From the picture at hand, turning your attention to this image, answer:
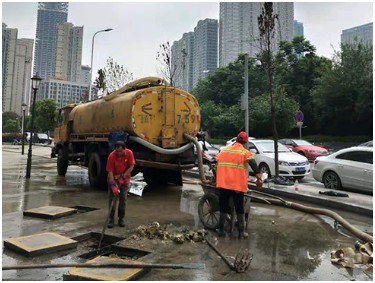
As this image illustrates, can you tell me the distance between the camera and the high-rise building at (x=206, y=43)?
1163 inches

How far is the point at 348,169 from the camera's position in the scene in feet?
30.4

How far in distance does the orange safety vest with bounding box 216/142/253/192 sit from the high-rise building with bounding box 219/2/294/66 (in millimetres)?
7333

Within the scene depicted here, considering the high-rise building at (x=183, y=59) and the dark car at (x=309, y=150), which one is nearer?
the dark car at (x=309, y=150)

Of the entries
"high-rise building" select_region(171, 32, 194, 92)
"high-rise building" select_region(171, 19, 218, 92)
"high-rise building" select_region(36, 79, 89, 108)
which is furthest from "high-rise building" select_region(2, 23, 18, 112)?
"high-rise building" select_region(171, 19, 218, 92)

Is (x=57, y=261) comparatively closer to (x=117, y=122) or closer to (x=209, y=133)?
(x=117, y=122)

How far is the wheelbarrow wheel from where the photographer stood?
5.57 metres

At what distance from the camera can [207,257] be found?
4.26 m

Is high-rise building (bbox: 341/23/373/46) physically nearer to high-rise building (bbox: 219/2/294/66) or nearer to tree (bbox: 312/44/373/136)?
tree (bbox: 312/44/373/136)

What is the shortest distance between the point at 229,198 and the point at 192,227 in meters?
0.92

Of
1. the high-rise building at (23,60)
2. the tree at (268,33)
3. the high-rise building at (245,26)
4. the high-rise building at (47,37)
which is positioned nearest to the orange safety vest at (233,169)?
the tree at (268,33)

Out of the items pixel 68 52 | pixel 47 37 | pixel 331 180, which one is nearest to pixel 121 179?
pixel 331 180

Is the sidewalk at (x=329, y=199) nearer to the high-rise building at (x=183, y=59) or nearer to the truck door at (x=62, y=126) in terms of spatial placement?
the truck door at (x=62, y=126)

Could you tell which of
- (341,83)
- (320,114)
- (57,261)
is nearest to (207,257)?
(57,261)

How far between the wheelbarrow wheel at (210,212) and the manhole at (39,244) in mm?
2096
